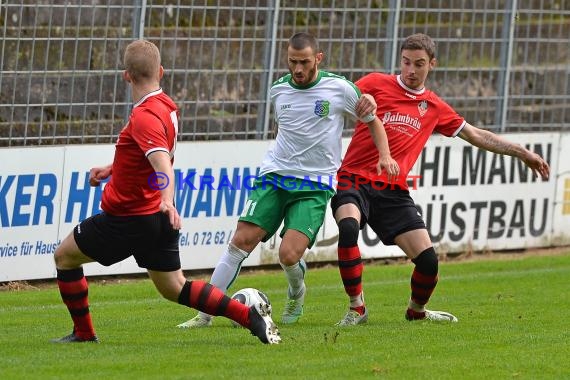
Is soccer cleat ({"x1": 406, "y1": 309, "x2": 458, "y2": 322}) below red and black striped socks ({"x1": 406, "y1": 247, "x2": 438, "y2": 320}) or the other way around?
below

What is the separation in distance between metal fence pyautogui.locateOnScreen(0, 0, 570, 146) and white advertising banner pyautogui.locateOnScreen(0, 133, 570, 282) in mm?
372

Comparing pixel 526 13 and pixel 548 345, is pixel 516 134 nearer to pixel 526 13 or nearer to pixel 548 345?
pixel 526 13

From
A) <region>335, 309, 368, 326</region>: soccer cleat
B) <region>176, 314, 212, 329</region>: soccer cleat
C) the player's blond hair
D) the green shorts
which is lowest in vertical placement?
<region>176, 314, 212, 329</region>: soccer cleat

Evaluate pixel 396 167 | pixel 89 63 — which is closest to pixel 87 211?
pixel 89 63

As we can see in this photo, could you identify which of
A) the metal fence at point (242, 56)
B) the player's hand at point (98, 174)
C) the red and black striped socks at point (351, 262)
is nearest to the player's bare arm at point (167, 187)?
the player's hand at point (98, 174)

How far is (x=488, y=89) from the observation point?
54.0ft

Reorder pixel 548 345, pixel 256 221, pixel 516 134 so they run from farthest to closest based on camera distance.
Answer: pixel 516 134 < pixel 256 221 < pixel 548 345

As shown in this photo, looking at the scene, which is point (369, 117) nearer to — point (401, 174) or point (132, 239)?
point (401, 174)

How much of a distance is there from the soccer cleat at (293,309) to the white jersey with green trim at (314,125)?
2.89 feet

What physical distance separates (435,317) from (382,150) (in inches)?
60.7

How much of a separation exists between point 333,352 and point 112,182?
166 cm

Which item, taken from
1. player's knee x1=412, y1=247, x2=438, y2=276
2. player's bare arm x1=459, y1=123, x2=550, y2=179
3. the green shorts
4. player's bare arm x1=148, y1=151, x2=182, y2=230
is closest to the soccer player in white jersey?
the green shorts

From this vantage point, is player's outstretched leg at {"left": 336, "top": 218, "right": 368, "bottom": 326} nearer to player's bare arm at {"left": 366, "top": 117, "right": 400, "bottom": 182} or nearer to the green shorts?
the green shorts

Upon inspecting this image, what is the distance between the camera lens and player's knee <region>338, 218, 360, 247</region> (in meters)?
9.77
